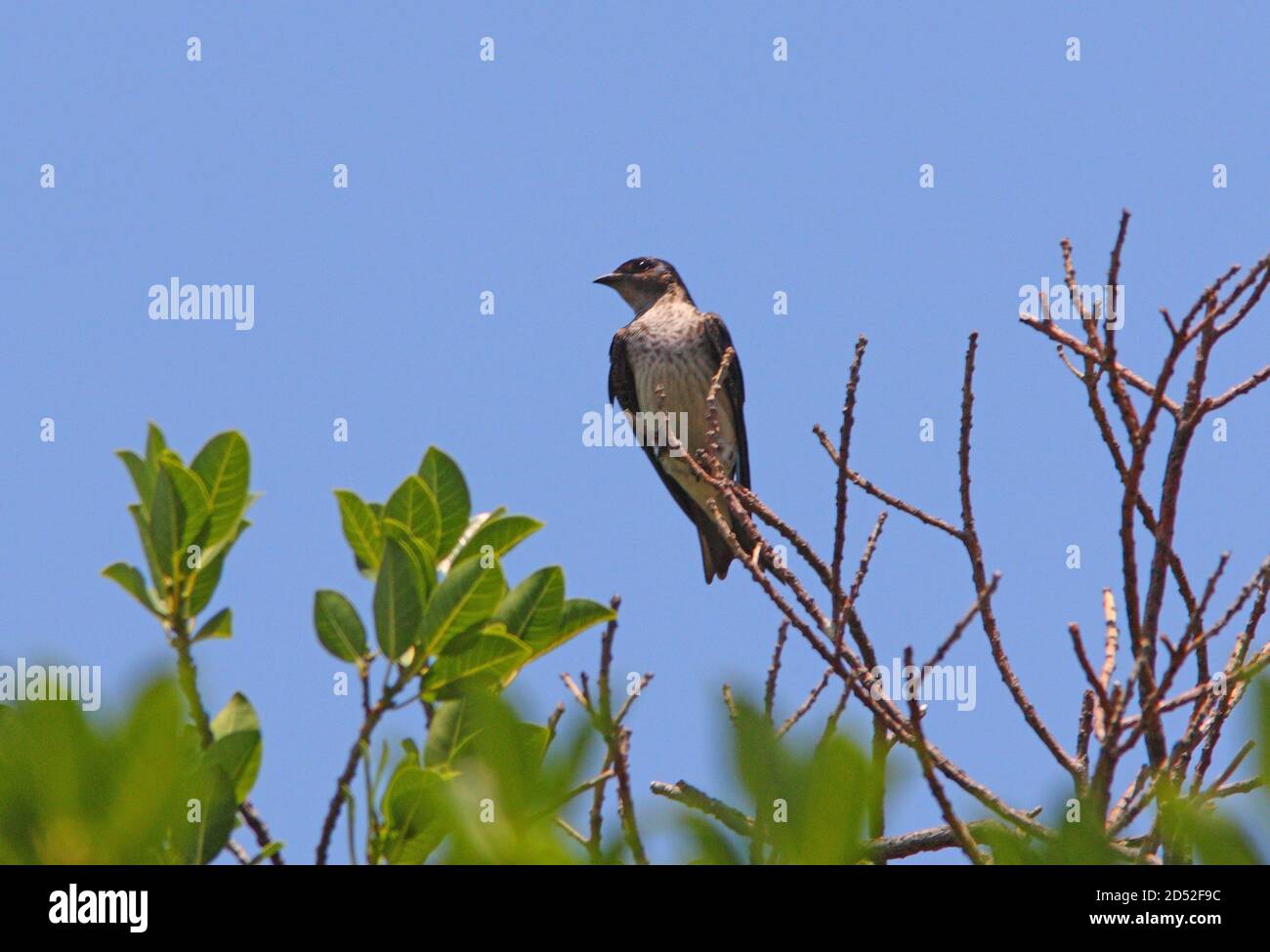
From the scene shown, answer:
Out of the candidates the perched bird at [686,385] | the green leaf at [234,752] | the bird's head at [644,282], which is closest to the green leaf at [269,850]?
the green leaf at [234,752]

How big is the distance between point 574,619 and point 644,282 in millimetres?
7647

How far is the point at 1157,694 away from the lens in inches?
82.3

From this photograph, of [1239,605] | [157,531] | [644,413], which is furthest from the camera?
[644,413]

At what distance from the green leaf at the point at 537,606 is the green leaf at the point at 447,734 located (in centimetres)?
24

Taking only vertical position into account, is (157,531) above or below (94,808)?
above

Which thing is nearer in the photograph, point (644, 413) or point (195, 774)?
point (195, 774)

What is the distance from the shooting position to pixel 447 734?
2002 mm

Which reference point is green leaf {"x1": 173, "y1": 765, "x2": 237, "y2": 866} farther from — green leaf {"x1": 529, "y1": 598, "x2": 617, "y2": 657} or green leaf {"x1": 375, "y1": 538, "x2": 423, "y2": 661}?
green leaf {"x1": 529, "y1": 598, "x2": 617, "y2": 657}

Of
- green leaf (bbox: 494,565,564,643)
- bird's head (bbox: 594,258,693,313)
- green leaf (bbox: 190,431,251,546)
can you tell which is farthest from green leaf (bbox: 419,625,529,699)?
bird's head (bbox: 594,258,693,313)

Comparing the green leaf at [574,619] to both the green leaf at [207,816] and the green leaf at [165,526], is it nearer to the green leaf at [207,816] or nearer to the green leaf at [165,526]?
the green leaf at [165,526]

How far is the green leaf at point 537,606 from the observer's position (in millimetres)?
2229
